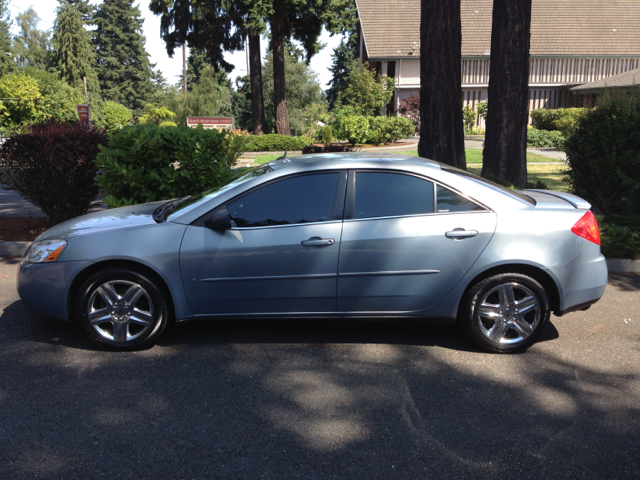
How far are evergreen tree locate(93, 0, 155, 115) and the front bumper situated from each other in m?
70.5

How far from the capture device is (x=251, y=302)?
15.5 ft

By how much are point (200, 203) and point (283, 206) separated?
27.9 inches

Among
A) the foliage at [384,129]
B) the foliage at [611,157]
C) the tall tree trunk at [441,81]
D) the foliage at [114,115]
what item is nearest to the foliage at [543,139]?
the foliage at [384,129]

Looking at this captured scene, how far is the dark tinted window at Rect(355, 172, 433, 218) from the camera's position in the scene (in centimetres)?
475

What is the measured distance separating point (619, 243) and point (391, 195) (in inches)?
168

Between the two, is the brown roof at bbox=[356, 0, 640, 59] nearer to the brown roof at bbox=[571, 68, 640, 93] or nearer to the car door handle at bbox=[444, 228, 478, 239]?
the brown roof at bbox=[571, 68, 640, 93]

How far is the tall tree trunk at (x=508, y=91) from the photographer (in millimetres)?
10828

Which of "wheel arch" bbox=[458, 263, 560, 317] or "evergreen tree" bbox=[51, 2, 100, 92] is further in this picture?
"evergreen tree" bbox=[51, 2, 100, 92]

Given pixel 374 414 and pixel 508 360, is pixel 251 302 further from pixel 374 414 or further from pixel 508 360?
pixel 508 360

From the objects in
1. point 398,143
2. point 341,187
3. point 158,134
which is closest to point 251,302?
point 341,187

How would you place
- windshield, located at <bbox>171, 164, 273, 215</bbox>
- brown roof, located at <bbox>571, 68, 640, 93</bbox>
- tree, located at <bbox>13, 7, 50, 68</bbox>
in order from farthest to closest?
tree, located at <bbox>13, 7, 50, 68</bbox>, brown roof, located at <bbox>571, 68, 640, 93</bbox>, windshield, located at <bbox>171, 164, 273, 215</bbox>

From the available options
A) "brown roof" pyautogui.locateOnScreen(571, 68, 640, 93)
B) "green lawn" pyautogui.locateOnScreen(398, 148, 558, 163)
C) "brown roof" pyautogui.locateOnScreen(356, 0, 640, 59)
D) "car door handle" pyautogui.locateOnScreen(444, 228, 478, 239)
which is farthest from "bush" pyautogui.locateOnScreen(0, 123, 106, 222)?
"brown roof" pyautogui.locateOnScreen(356, 0, 640, 59)

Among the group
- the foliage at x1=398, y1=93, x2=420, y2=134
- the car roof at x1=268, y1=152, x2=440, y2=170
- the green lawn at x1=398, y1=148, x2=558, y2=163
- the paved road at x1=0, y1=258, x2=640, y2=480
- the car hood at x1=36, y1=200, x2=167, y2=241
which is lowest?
the paved road at x1=0, y1=258, x2=640, y2=480

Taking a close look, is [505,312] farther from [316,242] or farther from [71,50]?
[71,50]
